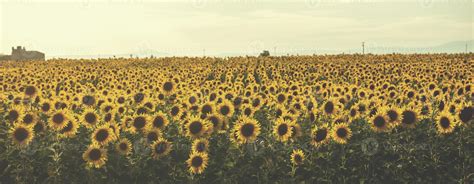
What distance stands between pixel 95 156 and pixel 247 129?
217 cm

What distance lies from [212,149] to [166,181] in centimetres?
93

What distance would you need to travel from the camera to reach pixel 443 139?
8703mm

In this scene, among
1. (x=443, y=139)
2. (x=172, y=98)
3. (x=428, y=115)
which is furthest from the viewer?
(x=172, y=98)

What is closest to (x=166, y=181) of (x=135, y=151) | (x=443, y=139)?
(x=135, y=151)

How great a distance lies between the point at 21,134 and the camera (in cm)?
883

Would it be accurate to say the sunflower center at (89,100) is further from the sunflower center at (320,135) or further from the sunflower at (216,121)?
the sunflower center at (320,135)

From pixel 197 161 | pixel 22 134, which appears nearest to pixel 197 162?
pixel 197 161

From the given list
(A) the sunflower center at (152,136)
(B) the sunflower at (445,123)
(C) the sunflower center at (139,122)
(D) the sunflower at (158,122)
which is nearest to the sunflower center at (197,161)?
(A) the sunflower center at (152,136)

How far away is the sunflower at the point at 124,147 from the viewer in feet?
27.4

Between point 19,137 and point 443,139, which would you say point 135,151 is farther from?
point 443,139

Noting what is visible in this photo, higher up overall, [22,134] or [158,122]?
[158,122]

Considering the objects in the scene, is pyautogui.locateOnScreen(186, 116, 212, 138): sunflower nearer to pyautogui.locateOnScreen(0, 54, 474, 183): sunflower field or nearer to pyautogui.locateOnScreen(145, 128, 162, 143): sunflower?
pyautogui.locateOnScreen(0, 54, 474, 183): sunflower field

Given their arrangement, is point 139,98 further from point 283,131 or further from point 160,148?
point 283,131

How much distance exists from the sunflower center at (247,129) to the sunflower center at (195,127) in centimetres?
67
